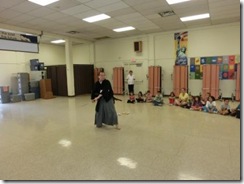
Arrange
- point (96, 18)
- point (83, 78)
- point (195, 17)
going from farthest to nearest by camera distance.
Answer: point (83, 78)
point (195, 17)
point (96, 18)

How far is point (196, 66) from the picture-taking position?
27.8 feet

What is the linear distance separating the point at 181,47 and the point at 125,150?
6882mm

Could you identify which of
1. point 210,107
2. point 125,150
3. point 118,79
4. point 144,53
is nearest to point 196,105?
point 210,107

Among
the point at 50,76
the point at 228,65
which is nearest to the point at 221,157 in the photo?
the point at 228,65

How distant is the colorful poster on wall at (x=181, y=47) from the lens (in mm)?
8625

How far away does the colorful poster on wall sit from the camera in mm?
8625

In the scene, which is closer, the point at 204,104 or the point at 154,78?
the point at 204,104

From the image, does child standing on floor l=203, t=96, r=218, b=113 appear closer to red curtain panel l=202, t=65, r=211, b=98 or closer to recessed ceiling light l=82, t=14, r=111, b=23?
red curtain panel l=202, t=65, r=211, b=98

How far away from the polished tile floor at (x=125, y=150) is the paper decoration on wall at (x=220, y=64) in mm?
3751

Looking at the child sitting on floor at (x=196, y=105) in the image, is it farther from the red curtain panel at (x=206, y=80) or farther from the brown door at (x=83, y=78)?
the brown door at (x=83, y=78)

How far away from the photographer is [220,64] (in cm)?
794

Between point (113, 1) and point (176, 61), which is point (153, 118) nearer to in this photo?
point (113, 1)

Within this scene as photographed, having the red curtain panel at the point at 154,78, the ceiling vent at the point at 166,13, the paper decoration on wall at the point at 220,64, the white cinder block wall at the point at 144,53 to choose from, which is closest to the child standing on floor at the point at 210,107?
the white cinder block wall at the point at 144,53

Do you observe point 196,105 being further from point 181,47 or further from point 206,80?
point 181,47
